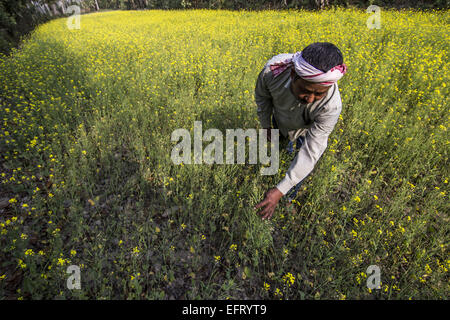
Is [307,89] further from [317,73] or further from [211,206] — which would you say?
[211,206]

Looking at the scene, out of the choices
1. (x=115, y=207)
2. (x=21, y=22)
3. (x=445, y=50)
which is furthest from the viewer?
(x=21, y=22)

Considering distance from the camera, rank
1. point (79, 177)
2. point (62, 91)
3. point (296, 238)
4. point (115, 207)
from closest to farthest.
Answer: point (296, 238), point (115, 207), point (79, 177), point (62, 91)

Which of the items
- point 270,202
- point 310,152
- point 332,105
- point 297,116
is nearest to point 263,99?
point 297,116

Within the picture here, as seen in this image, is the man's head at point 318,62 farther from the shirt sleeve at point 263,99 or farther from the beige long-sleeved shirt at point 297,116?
the shirt sleeve at point 263,99

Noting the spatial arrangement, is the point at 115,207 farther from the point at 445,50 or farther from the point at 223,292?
the point at 445,50

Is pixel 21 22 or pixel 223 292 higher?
pixel 21 22

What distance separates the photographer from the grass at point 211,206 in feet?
5.99

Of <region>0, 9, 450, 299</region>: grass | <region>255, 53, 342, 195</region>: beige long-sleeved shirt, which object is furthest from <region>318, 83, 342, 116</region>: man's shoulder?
<region>0, 9, 450, 299</region>: grass

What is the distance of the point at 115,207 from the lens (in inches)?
92.7

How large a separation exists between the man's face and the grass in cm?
97

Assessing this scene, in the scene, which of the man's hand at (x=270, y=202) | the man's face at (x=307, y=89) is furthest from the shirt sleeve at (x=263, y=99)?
the man's hand at (x=270, y=202)

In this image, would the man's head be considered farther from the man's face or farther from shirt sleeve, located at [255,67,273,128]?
shirt sleeve, located at [255,67,273,128]
